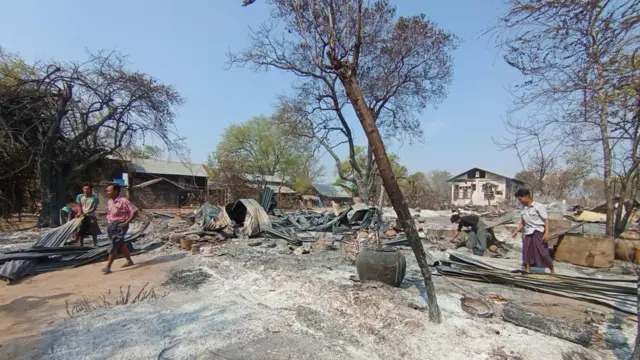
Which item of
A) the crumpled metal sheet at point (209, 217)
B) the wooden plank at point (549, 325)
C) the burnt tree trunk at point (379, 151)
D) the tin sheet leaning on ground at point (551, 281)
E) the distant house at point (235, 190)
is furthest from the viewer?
the distant house at point (235, 190)

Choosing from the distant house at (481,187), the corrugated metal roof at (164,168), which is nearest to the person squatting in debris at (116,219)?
the corrugated metal roof at (164,168)

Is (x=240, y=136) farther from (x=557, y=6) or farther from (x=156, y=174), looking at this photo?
(x=557, y=6)

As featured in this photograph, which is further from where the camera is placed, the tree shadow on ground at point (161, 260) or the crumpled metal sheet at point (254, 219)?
the crumpled metal sheet at point (254, 219)

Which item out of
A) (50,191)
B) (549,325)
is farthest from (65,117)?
(549,325)

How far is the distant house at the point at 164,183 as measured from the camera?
23.0m

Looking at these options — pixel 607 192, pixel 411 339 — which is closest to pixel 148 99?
pixel 411 339

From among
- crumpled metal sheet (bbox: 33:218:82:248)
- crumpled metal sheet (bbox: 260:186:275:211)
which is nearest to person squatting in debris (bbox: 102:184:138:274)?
crumpled metal sheet (bbox: 33:218:82:248)

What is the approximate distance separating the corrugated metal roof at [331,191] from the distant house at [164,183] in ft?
46.6

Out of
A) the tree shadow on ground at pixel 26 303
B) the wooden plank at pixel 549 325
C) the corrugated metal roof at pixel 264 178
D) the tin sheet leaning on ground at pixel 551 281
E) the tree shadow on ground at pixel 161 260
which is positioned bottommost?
the tree shadow on ground at pixel 26 303

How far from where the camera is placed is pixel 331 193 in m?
39.7

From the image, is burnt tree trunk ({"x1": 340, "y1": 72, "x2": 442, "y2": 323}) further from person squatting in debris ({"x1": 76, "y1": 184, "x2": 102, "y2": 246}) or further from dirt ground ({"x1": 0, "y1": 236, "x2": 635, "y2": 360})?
person squatting in debris ({"x1": 76, "y1": 184, "x2": 102, "y2": 246})

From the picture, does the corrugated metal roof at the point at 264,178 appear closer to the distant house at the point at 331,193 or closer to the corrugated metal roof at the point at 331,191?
the distant house at the point at 331,193

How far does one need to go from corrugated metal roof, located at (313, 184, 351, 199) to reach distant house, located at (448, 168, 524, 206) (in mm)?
13305

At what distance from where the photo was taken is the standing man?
5117mm
